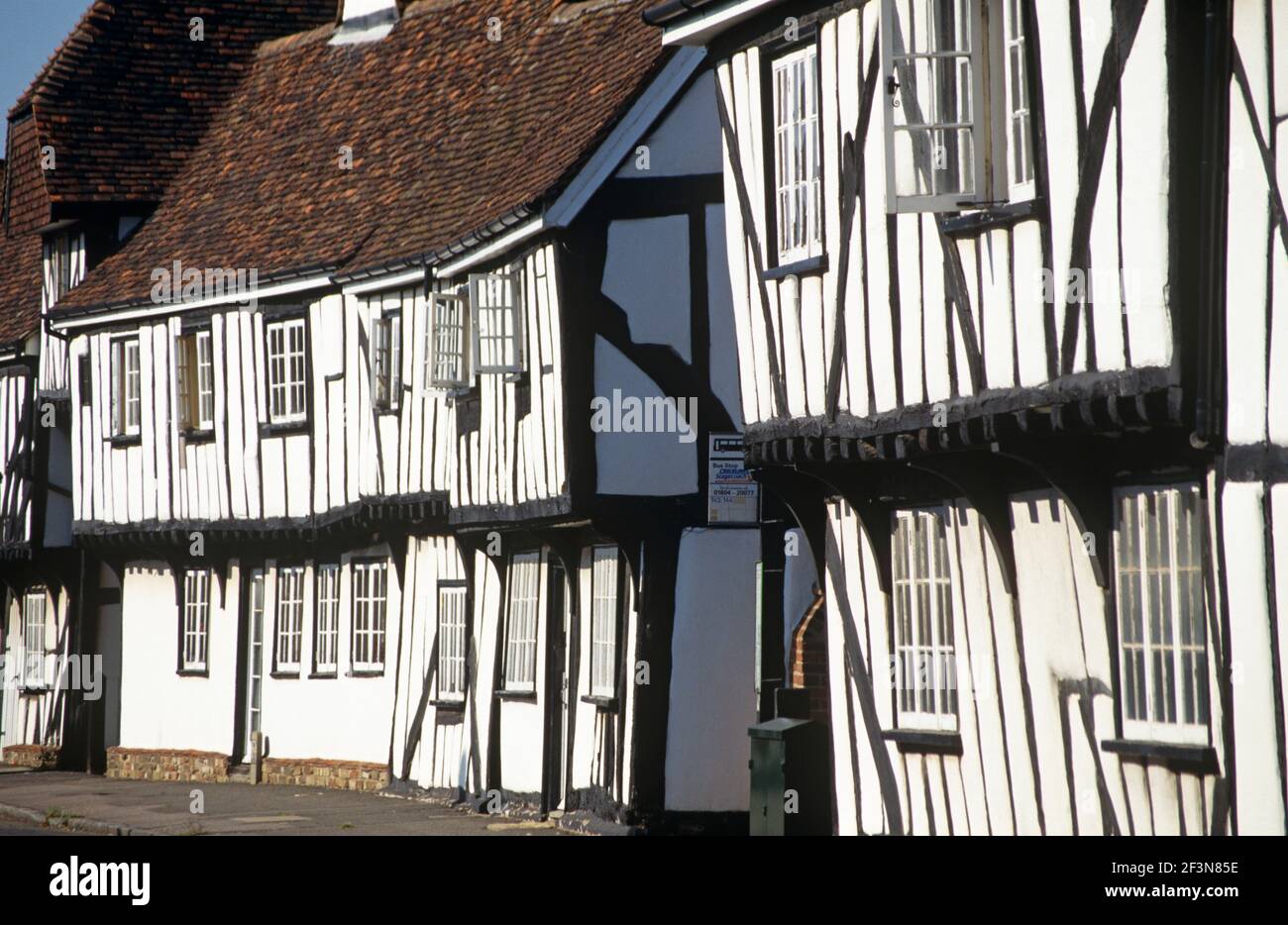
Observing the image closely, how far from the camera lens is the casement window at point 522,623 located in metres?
19.3

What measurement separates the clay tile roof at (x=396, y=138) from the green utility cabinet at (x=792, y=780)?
5.29 meters

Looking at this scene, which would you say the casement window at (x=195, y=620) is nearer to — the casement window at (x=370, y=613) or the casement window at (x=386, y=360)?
the casement window at (x=370, y=613)

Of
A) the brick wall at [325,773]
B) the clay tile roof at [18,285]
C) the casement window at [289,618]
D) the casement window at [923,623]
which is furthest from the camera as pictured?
the clay tile roof at [18,285]

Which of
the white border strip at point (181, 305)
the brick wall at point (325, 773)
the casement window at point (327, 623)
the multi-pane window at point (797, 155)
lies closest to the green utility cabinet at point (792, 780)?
the multi-pane window at point (797, 155)

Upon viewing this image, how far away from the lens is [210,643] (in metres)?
25.6

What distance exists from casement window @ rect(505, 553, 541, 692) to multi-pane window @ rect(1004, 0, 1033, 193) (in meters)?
9.10

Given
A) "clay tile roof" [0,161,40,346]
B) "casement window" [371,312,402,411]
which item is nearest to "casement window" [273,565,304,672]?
"casement window" [371,312,402,411]

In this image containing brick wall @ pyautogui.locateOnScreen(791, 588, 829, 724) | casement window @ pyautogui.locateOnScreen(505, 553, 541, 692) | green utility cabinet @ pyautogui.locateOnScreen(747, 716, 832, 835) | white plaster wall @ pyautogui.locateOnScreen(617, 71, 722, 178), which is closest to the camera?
green utility cabinet @ pyautogui.locateOnScreen(747, 716, 832, 835)

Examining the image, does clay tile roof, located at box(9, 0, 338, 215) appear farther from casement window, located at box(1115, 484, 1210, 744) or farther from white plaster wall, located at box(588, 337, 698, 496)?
casement window, located at box(1115, 484, 1210, 744)

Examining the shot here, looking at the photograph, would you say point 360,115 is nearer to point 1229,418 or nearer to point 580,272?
point 580,272

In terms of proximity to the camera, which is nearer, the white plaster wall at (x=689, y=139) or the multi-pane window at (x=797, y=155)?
the multi-pane window at (x=797, y=155)

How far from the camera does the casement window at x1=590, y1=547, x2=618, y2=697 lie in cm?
1761

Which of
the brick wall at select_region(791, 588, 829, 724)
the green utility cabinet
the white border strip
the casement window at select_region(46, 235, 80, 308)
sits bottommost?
the green utility cabinet
